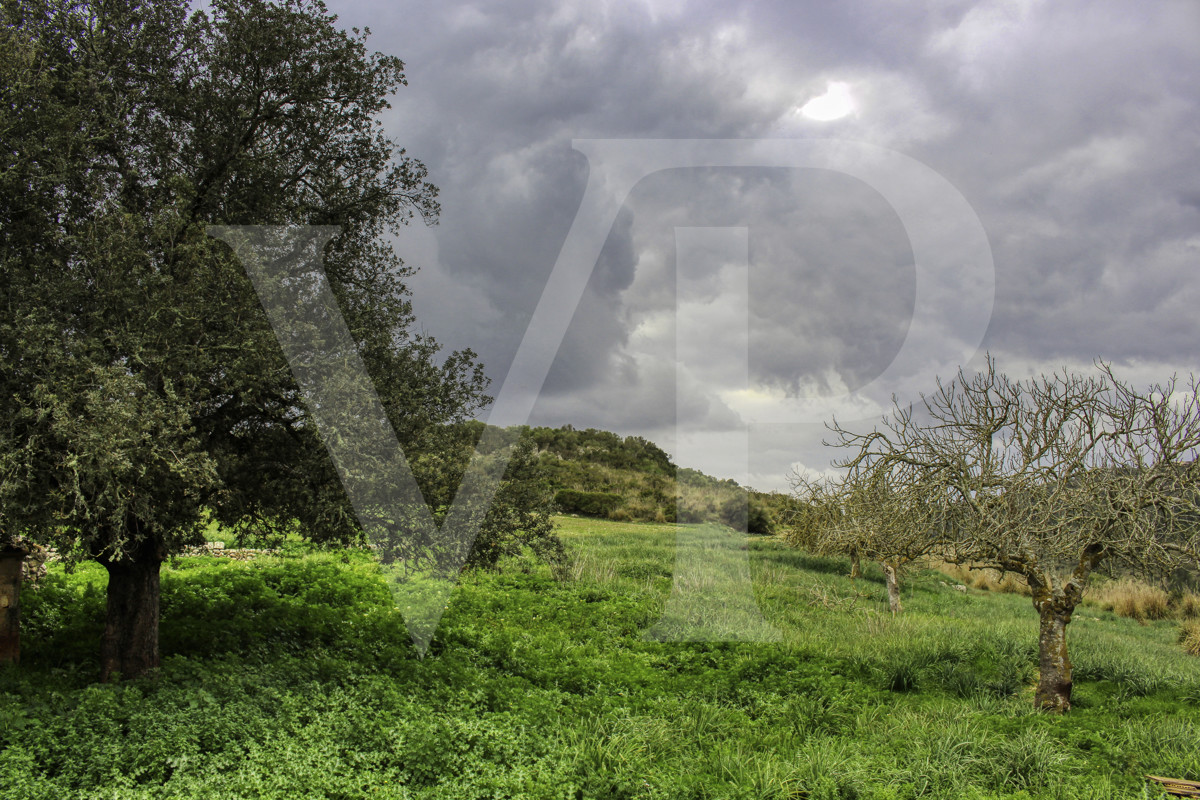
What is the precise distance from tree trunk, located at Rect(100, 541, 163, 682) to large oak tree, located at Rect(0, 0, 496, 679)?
2 centimetres

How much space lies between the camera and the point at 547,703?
8.36m

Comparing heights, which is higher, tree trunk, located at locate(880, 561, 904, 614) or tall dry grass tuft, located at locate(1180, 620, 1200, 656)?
tree trunk, located at locate(880, 561, 904, 614)

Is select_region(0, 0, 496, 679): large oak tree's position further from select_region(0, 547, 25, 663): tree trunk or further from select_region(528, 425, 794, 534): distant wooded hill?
select_region(528, 425, 794, 534): distant wooded hill

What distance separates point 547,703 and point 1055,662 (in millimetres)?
7424

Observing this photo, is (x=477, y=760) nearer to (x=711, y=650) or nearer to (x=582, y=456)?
(x=711, y=650)

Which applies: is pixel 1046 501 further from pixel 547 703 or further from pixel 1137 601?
pixel 1137 601

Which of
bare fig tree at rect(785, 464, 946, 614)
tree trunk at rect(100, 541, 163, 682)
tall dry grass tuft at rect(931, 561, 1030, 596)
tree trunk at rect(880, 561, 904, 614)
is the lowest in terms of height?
tall dry grass tuft at rect(931, 561, 1030, 596)

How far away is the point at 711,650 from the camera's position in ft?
38.6

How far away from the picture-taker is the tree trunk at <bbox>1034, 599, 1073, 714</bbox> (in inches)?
375

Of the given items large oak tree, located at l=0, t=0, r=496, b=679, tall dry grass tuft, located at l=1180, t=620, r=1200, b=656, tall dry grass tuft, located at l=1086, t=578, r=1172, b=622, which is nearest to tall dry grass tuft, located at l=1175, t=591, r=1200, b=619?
tall dry grass tuft, located at l=1086, t=578, r=1172, b=622

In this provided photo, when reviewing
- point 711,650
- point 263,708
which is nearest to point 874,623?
point 711,650

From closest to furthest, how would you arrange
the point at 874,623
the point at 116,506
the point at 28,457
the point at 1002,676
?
1. the point at 28,457
2. the point at 116,506
3. the point at 1002,676
4. the point at 874,623

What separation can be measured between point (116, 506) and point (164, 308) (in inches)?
77.0

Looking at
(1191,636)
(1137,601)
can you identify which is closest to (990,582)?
(1137,601)
